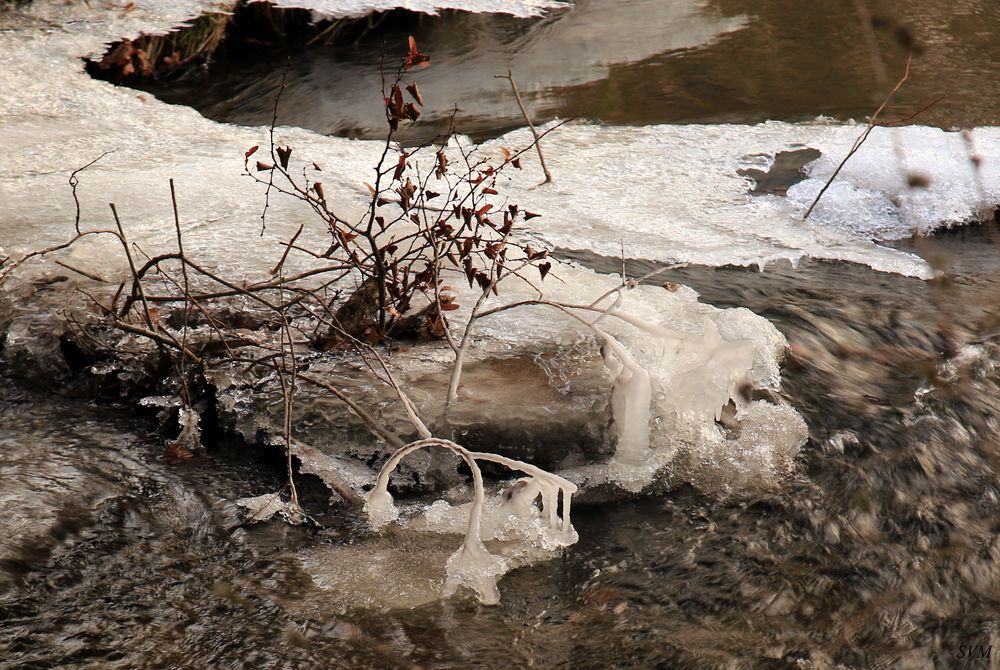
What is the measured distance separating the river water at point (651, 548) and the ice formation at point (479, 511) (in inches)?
2.5

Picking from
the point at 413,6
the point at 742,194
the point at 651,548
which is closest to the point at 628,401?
the point at 651,548

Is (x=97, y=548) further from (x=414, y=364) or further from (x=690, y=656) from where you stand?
(x=690, y=656)

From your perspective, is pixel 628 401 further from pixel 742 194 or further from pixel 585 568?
pixel 742 194

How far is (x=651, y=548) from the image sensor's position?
2.96 metres

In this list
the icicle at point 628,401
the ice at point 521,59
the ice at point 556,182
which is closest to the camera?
the icicle at point 628,401

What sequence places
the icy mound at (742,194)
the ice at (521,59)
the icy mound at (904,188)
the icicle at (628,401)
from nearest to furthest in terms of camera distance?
the icicle at (628,401)
the icy mound at (742,194)
the icy mound at (904,188)
the ice at (521,59)

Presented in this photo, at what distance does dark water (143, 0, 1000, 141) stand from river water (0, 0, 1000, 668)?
2.66m

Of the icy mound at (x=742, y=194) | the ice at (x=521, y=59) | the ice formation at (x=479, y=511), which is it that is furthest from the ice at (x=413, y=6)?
the ice formation at (x=479, y=511)

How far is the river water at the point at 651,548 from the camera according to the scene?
8.36 ft

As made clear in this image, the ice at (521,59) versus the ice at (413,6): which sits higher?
the ice at (413,6)

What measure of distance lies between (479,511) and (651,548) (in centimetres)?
67

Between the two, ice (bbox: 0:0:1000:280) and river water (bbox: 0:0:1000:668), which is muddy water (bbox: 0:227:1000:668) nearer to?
river water (bbox: 0:0:1000:668)

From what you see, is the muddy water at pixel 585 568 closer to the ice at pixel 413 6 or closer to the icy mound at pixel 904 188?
the icy mound at pixel 904 188

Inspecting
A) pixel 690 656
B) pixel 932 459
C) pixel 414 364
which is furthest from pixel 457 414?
pixel 932 459
